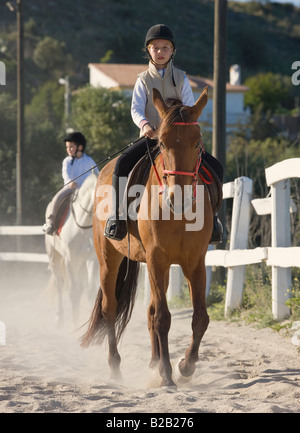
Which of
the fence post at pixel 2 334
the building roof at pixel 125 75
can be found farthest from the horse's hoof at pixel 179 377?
the building roof at pixel 125 75

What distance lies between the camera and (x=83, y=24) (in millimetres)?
114688

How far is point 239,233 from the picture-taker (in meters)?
9.95

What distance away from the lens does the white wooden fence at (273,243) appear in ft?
27.1

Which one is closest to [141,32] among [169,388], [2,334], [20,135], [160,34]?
[20,135]

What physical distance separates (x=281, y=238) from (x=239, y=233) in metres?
1.38

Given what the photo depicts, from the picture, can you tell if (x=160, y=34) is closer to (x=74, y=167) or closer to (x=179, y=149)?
(x=179, y=149)

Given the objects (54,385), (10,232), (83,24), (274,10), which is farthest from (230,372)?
(274,10)

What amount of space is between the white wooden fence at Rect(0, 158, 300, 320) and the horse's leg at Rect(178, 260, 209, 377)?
174 centimetres

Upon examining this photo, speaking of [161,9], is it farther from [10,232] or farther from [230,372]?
[230,372]

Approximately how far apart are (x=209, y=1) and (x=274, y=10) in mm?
18779

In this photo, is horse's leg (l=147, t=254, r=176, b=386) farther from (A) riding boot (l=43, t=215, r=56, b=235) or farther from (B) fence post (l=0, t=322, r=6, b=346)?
(A) riding boot (l=43, t=215, r=56, b=235)

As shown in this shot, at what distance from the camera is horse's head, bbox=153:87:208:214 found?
5.77 meters

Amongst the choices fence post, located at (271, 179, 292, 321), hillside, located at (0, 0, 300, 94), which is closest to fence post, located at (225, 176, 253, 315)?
fence post, located at (271, 179, 292, 321)

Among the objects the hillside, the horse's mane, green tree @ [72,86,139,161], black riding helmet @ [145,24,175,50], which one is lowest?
the horse's mane
